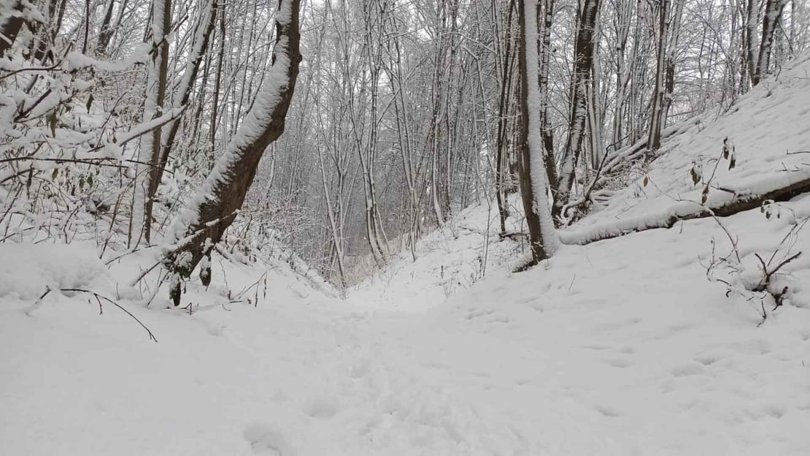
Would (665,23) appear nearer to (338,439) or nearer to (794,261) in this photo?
(794,261)

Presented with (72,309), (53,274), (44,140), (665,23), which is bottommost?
(72,309)

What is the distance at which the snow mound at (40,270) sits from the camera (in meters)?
2.06

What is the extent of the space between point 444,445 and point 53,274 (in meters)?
2.25

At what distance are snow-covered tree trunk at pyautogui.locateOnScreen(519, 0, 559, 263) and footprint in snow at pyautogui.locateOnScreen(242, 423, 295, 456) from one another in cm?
418

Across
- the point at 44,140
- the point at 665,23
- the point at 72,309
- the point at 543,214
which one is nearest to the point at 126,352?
the point at 72,309

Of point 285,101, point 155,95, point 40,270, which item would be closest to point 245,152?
point 285,101

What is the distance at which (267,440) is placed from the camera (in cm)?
196

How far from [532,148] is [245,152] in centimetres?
334

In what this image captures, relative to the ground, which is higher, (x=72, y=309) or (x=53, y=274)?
(x=53, y=274)

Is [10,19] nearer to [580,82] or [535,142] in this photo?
[535,142]

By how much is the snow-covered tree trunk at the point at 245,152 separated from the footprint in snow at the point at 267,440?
176 cm

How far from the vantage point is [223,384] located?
2275mm

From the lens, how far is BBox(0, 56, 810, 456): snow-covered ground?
1.71 metres

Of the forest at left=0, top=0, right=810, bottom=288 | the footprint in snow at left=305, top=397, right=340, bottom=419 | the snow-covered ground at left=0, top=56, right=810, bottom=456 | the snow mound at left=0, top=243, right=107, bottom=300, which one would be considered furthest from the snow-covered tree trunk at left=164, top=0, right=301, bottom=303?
the footprint in snow at left=305, top=397, right=340, bottom=419
